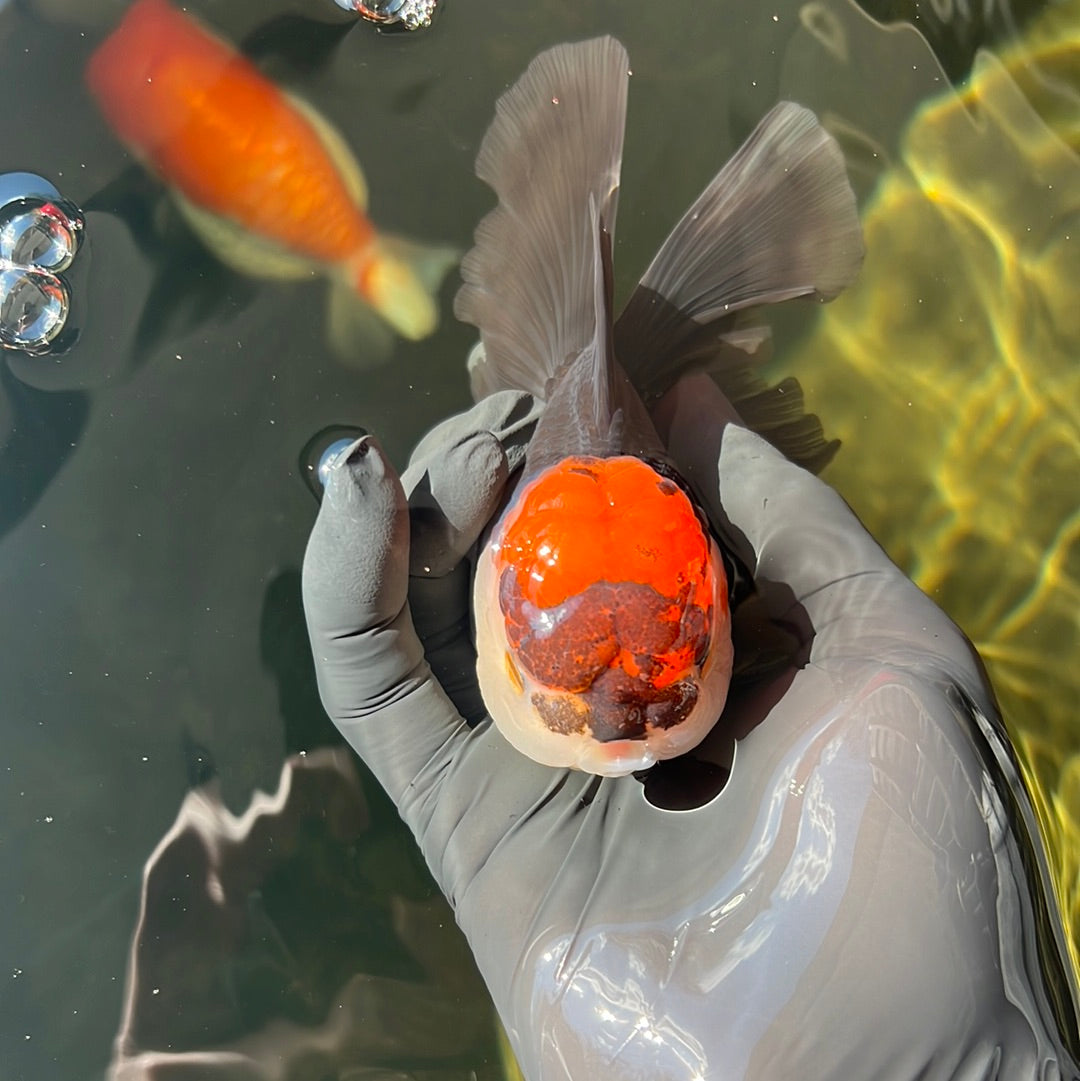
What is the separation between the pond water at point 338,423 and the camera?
55.9 inches

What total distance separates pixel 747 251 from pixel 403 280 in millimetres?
588

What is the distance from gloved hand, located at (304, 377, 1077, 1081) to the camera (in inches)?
33.2

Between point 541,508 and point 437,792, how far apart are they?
0.53 meters

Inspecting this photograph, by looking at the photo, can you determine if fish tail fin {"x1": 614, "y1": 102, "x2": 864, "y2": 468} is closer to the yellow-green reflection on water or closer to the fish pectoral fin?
the yellow-green reflection on water

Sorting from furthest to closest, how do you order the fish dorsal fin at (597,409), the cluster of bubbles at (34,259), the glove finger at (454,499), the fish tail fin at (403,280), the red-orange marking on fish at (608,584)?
the fish tail fin at (403,280), the cluster of bubbles at (34,259), the glove finger at (454,499), the fish dorsal fin at (597,409), the red-orange marking on fish at (608,584)

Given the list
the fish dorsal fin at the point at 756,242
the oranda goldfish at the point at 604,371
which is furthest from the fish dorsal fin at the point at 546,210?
the fish dorsal fin at the point at 756,242

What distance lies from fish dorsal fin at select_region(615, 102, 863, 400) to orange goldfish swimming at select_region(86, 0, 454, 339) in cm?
44

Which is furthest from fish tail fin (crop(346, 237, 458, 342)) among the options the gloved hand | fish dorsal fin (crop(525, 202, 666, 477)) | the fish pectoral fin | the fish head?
the fish head

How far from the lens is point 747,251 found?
4.03 ft

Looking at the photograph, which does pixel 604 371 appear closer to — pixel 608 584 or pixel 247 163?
pixel 608 584

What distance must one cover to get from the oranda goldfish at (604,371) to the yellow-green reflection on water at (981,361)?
0.72ft

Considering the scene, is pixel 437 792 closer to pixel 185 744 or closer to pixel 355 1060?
pixel 185 744

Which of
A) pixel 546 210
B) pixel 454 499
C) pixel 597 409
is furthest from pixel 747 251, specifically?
pixel 454 499

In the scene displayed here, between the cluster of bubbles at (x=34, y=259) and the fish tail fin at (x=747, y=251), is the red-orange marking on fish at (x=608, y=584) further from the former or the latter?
the cluster of bubbles at (x=34, y=259)
